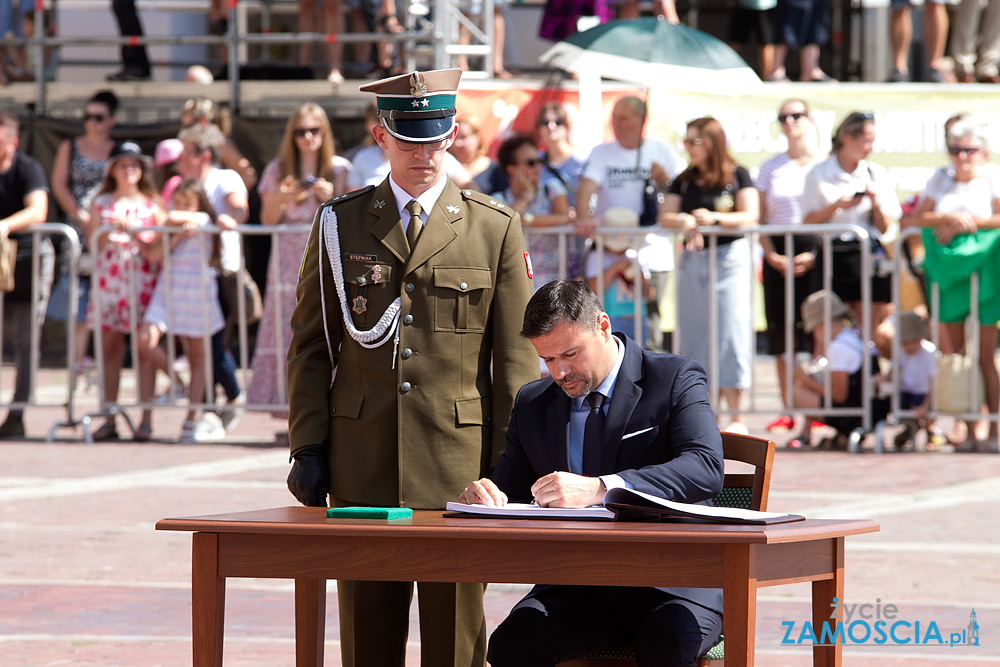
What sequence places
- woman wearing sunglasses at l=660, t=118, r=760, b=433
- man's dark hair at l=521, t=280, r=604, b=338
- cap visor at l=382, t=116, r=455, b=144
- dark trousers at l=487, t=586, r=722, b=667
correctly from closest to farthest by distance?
dark trousers at l=487, t=586, r=722, b=667 < man's dark hair at l=521, t=280, r=604, b=338 < cap visor at l=382, t=116, r=455, b=144 < woman wearing sunglasses at l=660, t=118, r=760, b=433

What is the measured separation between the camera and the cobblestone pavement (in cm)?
549

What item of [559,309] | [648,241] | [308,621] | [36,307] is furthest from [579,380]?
[36,307]

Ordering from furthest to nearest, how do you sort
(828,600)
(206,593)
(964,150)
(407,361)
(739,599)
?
(964,150)
(407,361)
(828,600)
(206,593)
(739,599)

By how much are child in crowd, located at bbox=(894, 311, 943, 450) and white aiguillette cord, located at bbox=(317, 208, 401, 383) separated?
21.7 ft

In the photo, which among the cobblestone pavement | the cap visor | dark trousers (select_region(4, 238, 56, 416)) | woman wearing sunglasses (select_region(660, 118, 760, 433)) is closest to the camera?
the cap visor

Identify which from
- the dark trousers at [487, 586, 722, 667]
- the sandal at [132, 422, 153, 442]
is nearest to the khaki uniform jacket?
the dark trousers at [487, 586, 722, 667]

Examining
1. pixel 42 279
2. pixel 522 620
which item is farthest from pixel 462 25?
pixel 522 620

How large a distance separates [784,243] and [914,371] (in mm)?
1216

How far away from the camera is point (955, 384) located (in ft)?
33.3

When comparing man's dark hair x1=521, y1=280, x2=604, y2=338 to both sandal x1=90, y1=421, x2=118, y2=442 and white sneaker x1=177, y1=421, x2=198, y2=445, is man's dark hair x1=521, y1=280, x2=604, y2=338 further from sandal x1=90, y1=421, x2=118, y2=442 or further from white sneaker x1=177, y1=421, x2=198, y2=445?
sandal x1=90, y1=421, x2=118, y2=442

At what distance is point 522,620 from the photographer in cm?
405

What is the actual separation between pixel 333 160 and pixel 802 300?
3375mm

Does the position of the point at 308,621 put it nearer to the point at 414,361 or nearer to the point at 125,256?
the point at 414,361

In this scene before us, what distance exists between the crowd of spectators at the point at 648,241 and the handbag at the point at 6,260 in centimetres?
16
